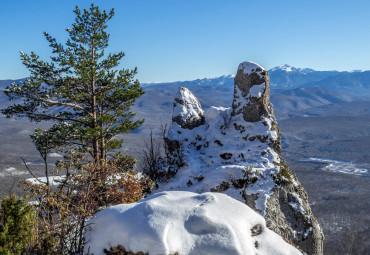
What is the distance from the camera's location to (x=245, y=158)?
1398 cm

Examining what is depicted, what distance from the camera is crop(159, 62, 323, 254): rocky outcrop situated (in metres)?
12.2

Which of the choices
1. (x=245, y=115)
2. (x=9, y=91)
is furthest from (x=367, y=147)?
(x=9, y=91)

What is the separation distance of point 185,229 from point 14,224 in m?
3.26

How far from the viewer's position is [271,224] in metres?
11.2

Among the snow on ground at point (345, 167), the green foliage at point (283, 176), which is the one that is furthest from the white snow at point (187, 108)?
the snow on ground at point (345, 167)

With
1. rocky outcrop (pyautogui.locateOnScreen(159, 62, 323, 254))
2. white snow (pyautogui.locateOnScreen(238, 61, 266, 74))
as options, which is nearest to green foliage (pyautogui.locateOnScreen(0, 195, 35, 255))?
rocky outcrop (pyautogui.locateOnScreen(159, 62, 323, 254))

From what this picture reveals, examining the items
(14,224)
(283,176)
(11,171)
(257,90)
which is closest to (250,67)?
(257,90)

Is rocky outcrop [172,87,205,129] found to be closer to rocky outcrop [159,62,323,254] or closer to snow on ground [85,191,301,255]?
rocky outcrop [159,62,323,254]

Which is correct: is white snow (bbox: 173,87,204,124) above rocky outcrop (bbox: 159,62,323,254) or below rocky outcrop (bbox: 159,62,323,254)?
above

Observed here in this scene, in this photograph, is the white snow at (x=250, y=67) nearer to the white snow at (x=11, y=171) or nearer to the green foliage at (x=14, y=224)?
the green foliage at (x=14, y=224)

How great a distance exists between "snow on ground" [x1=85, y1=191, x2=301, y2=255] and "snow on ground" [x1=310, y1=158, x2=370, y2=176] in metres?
115

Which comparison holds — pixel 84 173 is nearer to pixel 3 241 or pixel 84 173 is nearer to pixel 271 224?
pixel 3 241

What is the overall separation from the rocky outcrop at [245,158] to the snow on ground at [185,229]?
5.67 m

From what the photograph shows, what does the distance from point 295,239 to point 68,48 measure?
14.6 meters
